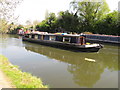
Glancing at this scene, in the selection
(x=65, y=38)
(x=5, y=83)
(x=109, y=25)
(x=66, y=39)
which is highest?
(x=109, y=25)

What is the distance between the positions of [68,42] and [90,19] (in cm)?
1885

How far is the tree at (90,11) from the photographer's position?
33844 mm

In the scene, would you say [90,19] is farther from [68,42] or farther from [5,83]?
[5,83]

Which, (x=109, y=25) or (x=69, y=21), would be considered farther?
(x=69, y=21)

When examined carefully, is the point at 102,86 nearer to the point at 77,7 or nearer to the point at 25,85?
the point at 25,85

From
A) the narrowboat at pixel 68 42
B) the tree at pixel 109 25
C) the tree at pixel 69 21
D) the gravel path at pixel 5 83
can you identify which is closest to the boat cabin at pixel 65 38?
the narrowboat at pixel 68 42

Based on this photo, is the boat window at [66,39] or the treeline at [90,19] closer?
the boat window at [66,39]

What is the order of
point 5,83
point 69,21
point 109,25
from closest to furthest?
point 5,83 → point 109,25 → point 69,21

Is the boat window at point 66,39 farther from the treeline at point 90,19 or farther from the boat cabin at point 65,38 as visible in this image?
the treeline at point 90,19

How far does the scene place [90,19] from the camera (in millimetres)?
35094

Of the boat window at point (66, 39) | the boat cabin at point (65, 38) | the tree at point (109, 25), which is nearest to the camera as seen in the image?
the boat cabin at point (65, 38)

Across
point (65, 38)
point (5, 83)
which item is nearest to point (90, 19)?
point (65, 38)

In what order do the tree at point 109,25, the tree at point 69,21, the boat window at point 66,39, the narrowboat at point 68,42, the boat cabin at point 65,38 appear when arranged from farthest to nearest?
the tree at point 69,21 < the tree at point 109,25 < the boat window at point 66,39 < the boat cabin at point 65,38 < the narrowboat at point 68,42

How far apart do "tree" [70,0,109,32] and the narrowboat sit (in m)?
16.1
